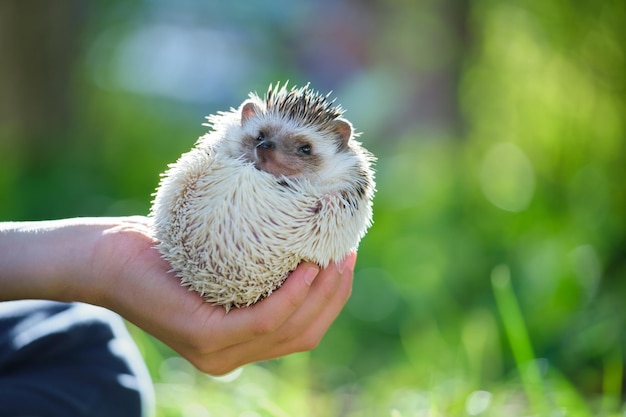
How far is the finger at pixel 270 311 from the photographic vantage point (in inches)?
61.7

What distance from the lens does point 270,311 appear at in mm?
1568

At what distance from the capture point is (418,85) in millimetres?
6574

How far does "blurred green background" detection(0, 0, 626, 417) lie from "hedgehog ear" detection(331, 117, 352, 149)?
32.1 inches

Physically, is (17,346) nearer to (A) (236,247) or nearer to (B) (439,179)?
(A) (236,247)

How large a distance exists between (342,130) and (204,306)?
0.58 m

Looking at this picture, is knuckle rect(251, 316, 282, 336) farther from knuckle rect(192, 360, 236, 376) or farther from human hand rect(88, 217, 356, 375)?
knuckle rect(192, 360, 236, 376)

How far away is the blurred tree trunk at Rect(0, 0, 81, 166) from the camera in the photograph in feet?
22.3

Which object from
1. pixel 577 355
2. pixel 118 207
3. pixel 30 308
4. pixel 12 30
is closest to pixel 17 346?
pixel 30 308

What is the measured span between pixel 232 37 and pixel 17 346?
8.59 m

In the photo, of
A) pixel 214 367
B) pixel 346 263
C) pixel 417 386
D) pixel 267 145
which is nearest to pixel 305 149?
pixel 267 145

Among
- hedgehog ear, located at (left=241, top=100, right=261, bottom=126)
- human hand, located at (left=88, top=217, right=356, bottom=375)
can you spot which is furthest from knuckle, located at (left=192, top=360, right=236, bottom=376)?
hedgehog ear, located at (left=241, top=100, right=261, bottom=126)

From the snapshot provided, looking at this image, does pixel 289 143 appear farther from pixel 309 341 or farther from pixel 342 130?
pixel 309 341

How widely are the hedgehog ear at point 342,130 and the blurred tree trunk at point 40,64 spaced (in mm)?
5476

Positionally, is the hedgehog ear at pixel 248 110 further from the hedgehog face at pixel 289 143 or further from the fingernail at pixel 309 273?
the fingernail at pixel 309 273
